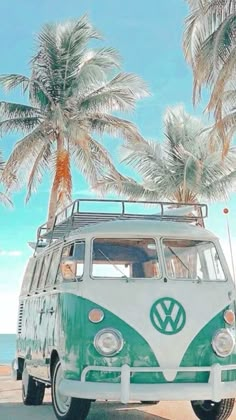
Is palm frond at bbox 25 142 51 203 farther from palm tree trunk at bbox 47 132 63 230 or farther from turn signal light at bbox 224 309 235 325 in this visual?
turn signal light at bbox 224 309 235 325

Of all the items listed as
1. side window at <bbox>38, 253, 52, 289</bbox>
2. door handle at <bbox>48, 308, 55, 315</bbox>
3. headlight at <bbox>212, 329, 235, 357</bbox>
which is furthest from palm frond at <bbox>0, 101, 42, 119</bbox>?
headlight at <bbox>212, 329, 235, 357</bbox>

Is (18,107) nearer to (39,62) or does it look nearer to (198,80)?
(39,62)

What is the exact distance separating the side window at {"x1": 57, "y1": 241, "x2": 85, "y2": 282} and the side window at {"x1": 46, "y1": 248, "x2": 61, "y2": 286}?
408mm

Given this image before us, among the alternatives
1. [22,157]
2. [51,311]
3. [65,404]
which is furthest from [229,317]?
[22,157]

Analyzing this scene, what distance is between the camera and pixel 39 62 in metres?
22.1

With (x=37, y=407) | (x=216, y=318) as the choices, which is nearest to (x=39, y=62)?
(x=37, y=407)

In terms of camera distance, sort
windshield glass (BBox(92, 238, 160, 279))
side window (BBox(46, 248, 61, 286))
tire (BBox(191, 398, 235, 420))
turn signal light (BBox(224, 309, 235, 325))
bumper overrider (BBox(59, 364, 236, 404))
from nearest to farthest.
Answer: bumper overrider (BBox(59, 364, 236, 404)) < turn signal light (BBox(224, 309, 235, 325)) < windshield glass (BBox(92, 238, 160, 279)) < tire (BBox(191, 398, 235, 420)) < side window (BBox(46, 248, 61, 286))

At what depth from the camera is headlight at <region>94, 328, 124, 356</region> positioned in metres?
7.45

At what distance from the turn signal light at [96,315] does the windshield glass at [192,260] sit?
103 centimetres

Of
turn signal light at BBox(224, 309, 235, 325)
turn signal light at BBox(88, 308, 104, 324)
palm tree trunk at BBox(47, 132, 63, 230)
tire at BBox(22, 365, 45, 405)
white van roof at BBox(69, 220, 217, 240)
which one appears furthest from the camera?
palm tree trunk at BBox(47, 132, 63, 230)

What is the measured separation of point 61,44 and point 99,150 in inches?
152

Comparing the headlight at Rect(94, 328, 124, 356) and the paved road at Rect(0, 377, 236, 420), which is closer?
the headlight at Rect(94, 328, 124, 356)

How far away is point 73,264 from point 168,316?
4.53 ft

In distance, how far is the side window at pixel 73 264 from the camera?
8023 mm
